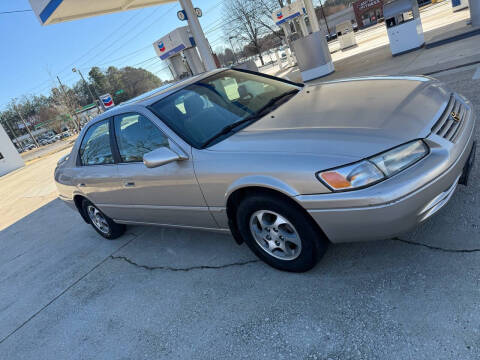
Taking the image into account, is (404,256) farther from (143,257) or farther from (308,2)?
(308,2)

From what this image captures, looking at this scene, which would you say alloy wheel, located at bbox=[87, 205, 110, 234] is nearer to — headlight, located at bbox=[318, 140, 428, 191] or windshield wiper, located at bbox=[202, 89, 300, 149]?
windshield wiper, located at bbox=[202, 89, 300, 149]

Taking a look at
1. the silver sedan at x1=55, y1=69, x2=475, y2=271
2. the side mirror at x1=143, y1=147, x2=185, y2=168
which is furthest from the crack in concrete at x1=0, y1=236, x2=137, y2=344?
the side mirror at x1=143, y1=147, x2=185, y2=168

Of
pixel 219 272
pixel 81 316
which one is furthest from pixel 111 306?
pixel 219 272

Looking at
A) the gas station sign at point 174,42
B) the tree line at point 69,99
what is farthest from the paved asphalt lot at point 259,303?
the tree line at point 69,99

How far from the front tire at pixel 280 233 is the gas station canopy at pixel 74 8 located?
9.91m

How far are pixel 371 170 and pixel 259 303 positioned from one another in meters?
1.28

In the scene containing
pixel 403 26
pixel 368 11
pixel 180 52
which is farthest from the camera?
pixel 368 11

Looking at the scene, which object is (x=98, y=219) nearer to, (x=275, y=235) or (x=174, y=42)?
(x=275, y=235)

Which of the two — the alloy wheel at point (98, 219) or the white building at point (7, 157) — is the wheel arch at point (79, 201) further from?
the white building at point (7, 157)

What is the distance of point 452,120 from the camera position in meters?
2.53

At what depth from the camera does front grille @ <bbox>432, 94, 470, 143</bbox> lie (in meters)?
2.38

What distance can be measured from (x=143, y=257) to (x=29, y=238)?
339 centimetres

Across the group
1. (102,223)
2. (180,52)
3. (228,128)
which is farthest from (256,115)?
(180,52)

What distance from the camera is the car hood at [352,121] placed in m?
2.27
